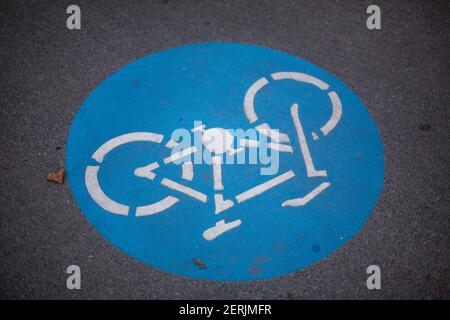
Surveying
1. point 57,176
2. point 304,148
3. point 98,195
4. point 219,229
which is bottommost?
point 219,229

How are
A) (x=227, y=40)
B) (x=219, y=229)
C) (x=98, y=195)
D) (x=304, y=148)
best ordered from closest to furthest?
(x=219, y=229) → (x=98, y=195) → (x=304, y=148) → (x=227, y=40)

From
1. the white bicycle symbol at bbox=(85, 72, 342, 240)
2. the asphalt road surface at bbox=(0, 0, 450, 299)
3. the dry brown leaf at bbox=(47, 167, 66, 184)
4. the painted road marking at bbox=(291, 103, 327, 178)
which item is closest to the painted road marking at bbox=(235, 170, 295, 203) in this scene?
the white bicycle symbol at bbox=(85, 72, 342, 240)

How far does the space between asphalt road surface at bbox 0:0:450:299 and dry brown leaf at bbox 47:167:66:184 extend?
0.21 ft

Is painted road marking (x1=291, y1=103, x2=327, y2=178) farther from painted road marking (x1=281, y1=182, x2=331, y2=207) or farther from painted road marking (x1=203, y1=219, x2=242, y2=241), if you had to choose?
painted road marking (x1=203, y1=219, x2=242, y2=241)

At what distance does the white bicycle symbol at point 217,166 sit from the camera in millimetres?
3256

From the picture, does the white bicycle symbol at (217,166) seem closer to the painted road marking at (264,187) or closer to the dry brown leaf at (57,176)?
the painted road marking at (264,187)

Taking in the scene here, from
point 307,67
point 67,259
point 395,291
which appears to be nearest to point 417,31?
point 307,67

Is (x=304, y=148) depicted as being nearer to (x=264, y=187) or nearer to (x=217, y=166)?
(x=264, y=187)

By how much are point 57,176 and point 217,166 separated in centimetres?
156

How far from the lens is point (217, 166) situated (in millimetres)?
Result: 3451

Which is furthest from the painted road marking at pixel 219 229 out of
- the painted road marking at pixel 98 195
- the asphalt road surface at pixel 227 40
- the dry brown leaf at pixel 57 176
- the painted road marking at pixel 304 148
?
the dry brown leaf at pixel 57 176

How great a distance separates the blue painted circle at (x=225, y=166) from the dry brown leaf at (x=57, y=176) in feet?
0.25

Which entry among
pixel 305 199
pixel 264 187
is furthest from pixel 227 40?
pixel 305 199

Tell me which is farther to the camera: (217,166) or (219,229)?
(217,166)
